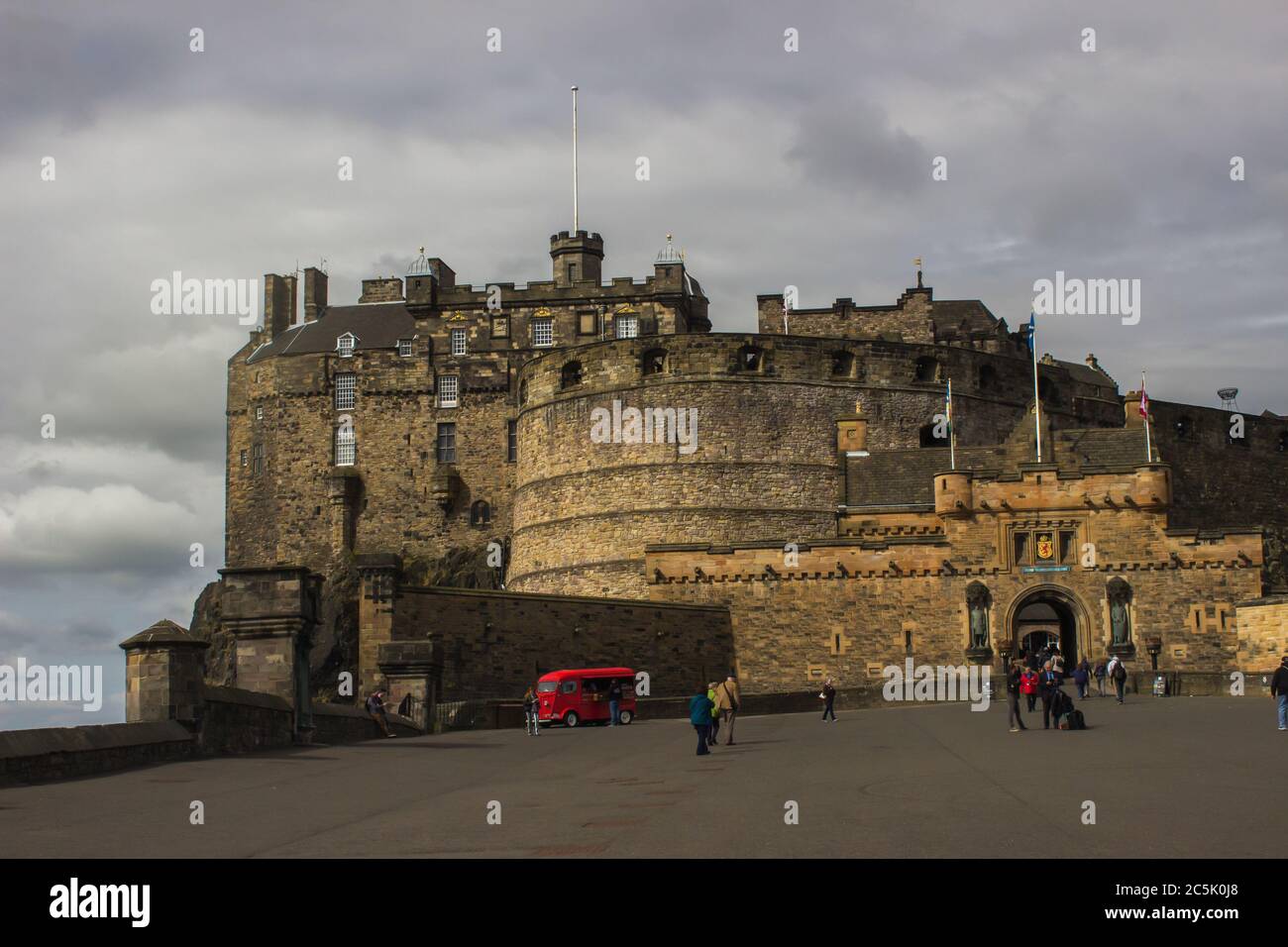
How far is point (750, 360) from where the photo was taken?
51.1 metres

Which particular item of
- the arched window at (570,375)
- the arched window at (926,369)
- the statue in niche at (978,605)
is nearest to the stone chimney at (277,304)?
the arched window at (570,375)

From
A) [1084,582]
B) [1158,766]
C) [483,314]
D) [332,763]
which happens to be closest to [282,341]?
[483,314]

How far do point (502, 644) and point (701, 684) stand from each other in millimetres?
6566

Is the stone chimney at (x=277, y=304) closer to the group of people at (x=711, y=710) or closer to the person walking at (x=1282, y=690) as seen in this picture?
the group of people at (x=711, y=710)

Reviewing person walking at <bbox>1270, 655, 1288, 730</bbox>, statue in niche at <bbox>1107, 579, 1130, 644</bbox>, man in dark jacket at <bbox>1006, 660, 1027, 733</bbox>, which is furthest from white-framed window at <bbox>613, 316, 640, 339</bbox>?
person walking at <bbox>1270, 655, 1288, 730</bbox>

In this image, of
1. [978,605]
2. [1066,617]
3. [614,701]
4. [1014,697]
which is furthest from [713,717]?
[1066,617]

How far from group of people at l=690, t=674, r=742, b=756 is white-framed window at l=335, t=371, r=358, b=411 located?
36206mm

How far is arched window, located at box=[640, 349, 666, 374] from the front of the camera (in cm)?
5125

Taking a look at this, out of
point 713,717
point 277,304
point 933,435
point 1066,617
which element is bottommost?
point 713,717

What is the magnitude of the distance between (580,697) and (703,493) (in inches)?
747

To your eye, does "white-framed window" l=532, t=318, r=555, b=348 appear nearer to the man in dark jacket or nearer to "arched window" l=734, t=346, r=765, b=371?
"arched window" l=734, t=346, r=765, b=371

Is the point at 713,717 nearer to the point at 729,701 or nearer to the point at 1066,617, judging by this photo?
the point at 729,701

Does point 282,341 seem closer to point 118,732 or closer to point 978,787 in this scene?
point 118,732

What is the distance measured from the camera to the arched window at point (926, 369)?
172ft
